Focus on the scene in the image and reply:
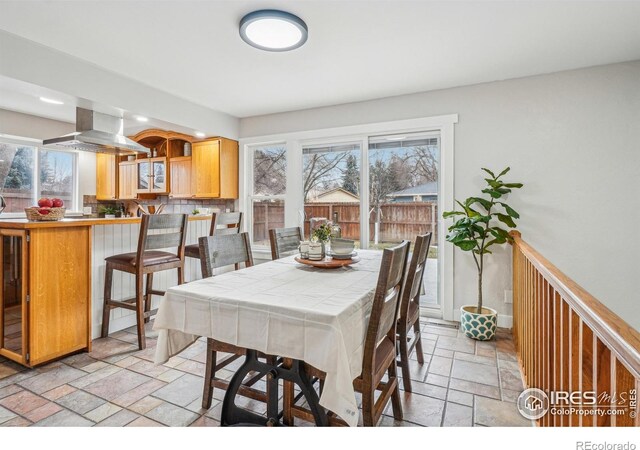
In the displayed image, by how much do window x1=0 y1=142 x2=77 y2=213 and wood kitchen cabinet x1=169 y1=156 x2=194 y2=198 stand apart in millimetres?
1891

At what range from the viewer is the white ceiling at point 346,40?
2158 millimetres

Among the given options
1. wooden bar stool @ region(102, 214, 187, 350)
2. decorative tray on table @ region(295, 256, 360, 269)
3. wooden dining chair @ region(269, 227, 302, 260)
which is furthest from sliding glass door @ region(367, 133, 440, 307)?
wooden bar stool @ region(102, 214, 187, 350)

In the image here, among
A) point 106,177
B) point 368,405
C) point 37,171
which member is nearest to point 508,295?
point 368,405

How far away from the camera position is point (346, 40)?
2545 millimetres

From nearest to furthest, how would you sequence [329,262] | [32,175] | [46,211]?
1. [329,262]
2. [46,211]
3. [32,175]

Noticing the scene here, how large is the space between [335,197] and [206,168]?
1.91 meters

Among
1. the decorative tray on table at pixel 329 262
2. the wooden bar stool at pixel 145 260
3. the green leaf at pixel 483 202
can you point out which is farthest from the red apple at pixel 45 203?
the green leaf at pixel 483 202

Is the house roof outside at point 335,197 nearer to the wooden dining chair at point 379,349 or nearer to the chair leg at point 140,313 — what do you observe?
the chair leg at point 140,313

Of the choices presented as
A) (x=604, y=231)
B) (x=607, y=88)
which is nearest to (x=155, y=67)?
(x=607, y=88)

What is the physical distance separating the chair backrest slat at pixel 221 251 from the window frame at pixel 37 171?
452 cm

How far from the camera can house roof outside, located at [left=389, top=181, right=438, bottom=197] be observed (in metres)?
3.72

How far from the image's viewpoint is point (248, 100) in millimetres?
3996

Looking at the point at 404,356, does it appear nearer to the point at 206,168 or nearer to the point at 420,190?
the point at 420,190
